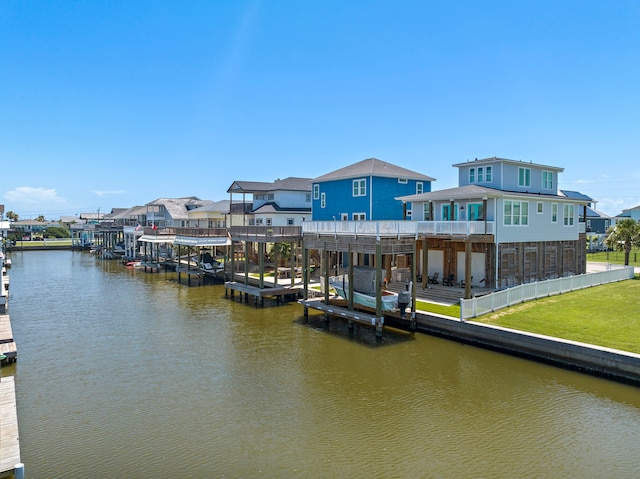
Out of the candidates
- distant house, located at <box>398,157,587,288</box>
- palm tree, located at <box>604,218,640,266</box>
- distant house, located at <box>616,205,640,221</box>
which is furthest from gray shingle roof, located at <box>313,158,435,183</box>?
distant house, located at <box>616,205,640,221</box>

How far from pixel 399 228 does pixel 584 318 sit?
8.68 metres

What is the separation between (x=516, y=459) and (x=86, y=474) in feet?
31.0

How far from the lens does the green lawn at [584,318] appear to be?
632 inches

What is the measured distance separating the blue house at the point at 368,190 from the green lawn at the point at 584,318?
11981 millimetres

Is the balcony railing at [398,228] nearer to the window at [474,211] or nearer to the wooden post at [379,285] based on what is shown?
the wooden post at [379,285]

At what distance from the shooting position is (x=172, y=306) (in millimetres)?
28000

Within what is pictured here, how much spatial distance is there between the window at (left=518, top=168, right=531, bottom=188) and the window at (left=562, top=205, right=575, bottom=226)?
303 centimetres

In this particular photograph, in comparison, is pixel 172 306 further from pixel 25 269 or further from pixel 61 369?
pixel 25 269

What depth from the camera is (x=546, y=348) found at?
625 inches

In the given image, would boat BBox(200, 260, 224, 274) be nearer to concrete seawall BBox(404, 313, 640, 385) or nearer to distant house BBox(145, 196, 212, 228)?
concrete seawall BBox(404, 313, 640, 385)

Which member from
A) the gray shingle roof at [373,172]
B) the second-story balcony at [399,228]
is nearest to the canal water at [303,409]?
the second-story balcony at [399,228]

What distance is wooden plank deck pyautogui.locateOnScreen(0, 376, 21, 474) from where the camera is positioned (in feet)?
28.2

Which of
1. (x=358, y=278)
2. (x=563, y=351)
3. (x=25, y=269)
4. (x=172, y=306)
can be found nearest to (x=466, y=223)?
(x=358, y=278)

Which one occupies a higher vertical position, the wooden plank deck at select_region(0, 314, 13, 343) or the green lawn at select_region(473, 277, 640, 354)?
the green lawn at select_region(473, 277, 640, 354)
